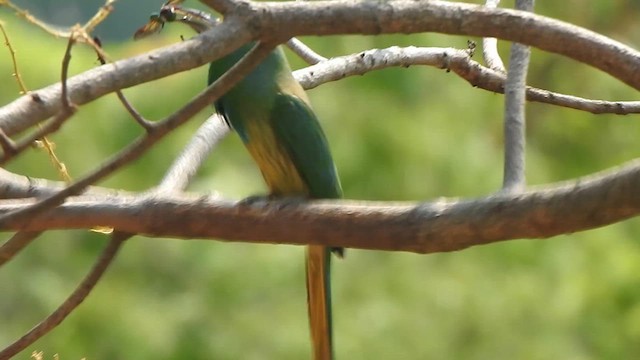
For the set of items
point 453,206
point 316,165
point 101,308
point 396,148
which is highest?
point 453,206

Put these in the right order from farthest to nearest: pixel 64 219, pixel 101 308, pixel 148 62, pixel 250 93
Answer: pixel 101 308 < pixel 250 93 < pixel 64 219 < pixel 148 62

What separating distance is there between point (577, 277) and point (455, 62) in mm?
710

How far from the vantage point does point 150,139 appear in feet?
1.82

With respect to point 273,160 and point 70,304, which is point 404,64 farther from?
point 70,304

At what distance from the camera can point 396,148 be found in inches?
62.1

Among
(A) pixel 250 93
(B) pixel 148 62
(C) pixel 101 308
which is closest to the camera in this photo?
(B) pixel 148 62

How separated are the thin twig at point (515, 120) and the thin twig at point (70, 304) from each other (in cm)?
28

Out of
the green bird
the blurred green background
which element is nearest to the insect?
the green bird

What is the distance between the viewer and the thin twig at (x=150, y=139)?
0.54 meters

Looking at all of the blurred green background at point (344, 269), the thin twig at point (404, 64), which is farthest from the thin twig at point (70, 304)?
the blurred green background at point (344, 269)

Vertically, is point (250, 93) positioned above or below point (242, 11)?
below

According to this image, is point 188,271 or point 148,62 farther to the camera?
point 188,271

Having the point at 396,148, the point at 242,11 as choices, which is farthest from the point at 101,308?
the point at 242,11

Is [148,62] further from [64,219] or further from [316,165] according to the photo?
[316,165]
